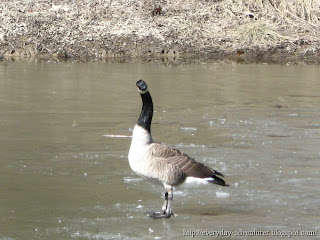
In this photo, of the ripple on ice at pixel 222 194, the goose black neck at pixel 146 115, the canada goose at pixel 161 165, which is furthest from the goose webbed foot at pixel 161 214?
the ripple on ice at pixel 222 194

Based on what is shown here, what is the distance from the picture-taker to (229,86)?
16156 millimetres

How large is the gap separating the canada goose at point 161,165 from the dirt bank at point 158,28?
1405 cm

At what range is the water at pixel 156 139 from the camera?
6.96 meters

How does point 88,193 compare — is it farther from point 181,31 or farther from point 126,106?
point 181,31

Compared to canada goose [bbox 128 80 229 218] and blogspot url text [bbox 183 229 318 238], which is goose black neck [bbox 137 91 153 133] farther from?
blogspot url text [bbox 183 229 318 238]

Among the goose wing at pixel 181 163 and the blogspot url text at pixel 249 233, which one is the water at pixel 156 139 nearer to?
the blogspot url text at pixel 249 233

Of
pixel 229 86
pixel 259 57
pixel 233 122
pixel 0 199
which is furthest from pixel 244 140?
pixel 259 57

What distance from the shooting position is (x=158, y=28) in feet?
72.6

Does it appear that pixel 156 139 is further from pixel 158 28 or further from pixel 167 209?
pixel 158 28

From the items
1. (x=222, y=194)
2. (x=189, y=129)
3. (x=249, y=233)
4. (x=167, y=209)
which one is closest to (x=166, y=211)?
(x=167, y=209)

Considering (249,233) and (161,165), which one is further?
(161,165)

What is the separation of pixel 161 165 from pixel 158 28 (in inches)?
612

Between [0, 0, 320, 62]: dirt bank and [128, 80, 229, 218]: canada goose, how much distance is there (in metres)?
14.0

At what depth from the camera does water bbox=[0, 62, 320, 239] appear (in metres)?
6.96
